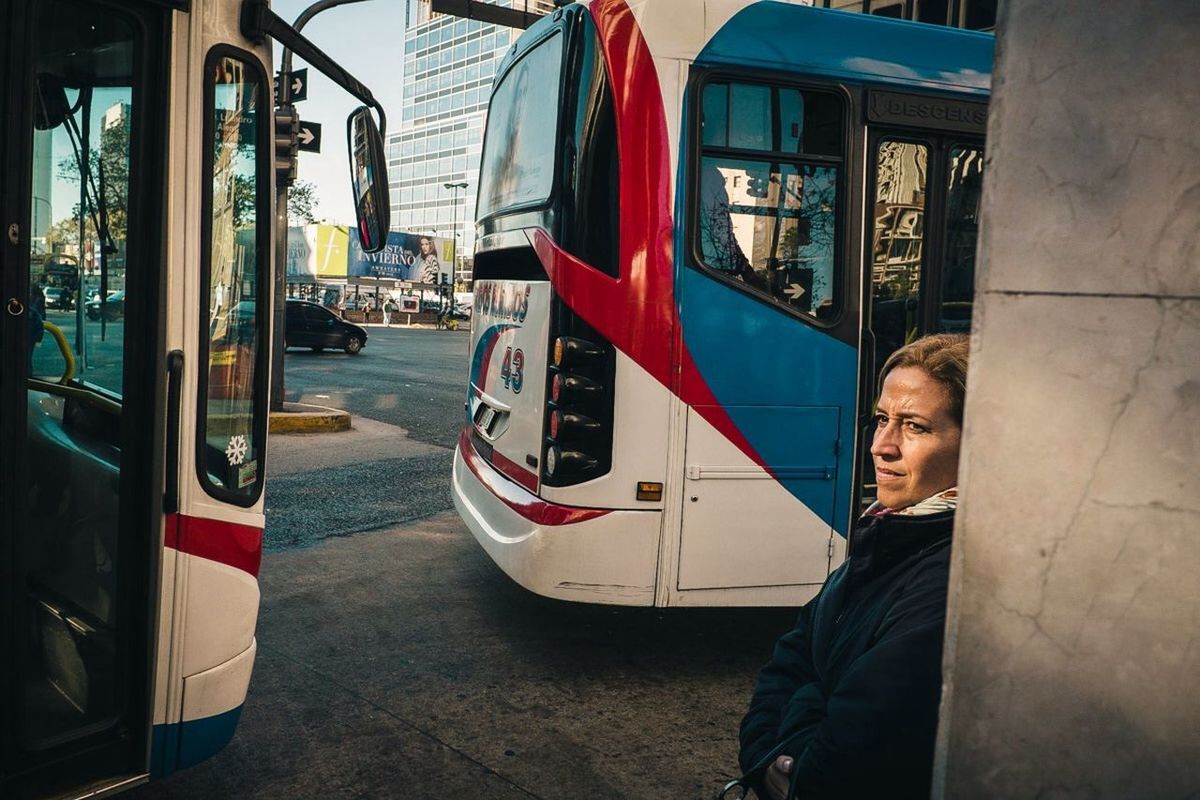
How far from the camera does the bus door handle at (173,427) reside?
2711 millimetres

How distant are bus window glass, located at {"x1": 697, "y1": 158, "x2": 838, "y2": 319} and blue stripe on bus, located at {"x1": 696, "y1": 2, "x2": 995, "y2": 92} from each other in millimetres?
462

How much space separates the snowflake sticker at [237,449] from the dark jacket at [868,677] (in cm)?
177

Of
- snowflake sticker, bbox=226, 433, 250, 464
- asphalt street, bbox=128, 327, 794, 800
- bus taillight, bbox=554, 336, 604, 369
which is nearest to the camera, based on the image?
snowflake sticker, bbox=226, 433, 250, 464

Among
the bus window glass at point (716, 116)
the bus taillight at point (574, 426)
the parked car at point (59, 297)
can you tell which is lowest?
the bus taillight at point (574, 426)

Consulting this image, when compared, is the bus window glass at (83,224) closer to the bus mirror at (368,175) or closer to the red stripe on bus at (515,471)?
the bus mirror at (368,175)

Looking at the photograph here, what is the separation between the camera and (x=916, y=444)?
2.00 metres

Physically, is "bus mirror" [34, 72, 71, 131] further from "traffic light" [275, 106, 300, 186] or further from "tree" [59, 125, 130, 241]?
"traffic light" [275, 106, 300, 186]

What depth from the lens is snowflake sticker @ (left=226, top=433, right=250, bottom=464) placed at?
299 cm

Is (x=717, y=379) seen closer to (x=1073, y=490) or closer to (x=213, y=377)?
(x=213, y=377)

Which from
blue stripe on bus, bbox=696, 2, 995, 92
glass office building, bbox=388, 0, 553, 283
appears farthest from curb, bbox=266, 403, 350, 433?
glass office building, bbox=388, 0, 553, 283

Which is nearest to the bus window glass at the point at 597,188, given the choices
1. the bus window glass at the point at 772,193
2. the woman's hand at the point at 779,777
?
the bus window glass at the point at 772,193

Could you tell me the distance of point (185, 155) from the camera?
8.93ft

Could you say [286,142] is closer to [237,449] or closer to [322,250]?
[237,449]

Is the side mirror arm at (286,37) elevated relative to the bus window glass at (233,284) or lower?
elevated
